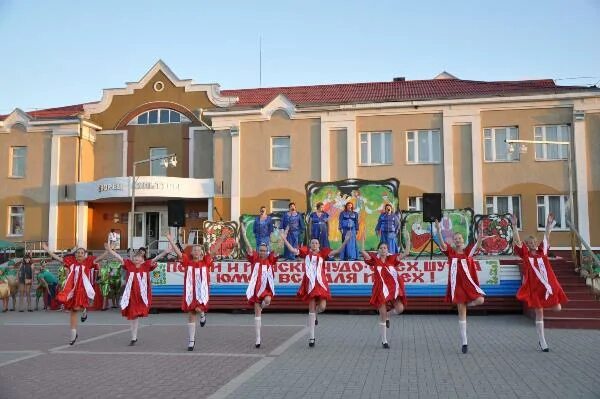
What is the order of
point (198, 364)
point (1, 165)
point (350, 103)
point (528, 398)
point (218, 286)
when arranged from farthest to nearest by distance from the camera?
point (1, 165) < point (350, 103) < point (218, 286) < point (198, 364) < point (528, 398)

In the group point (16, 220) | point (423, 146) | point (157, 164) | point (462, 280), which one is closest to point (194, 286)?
point (462, 280)

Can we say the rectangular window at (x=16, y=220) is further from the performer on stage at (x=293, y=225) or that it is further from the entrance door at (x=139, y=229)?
the performer on stage at (x=293, y=225)

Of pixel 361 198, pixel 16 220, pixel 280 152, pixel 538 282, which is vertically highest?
pixel 280 152

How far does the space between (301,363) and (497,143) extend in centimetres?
2275

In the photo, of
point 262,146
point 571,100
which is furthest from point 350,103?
point 571,100

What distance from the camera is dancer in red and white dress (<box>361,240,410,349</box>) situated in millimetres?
11984

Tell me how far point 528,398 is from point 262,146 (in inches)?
1012

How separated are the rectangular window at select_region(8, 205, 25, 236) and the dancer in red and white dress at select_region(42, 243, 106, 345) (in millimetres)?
24427

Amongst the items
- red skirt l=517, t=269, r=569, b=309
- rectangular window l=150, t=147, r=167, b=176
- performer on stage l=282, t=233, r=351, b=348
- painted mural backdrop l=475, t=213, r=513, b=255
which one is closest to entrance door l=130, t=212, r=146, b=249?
rectangular window l=150, t=147, r=167, b=176

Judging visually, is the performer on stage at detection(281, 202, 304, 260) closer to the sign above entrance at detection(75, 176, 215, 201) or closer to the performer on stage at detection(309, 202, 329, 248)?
the performer on stage at detection(309, 202, 329, 248)

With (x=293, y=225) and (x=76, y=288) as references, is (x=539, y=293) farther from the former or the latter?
(x=293, y=225)

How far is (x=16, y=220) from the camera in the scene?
35.6 m

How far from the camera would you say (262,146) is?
32125mm

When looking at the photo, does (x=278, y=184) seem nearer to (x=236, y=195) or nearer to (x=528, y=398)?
(x=236, y=195)
